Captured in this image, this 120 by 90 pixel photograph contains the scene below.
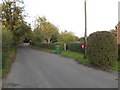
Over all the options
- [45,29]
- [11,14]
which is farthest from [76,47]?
[45,29]

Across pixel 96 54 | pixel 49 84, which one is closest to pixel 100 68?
pixel 96 54

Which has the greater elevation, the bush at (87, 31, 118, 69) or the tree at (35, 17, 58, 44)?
the tree at (35, 17, 58, 44)

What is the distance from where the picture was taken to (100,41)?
35.7ft

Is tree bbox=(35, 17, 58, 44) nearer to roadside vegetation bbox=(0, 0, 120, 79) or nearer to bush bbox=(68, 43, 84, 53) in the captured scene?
roadside vegetation bbox=(0, 0, 120, 79)

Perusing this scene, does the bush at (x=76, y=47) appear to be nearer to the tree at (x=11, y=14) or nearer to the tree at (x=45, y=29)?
the tree at (x=11, y=14)

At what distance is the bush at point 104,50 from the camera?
10664 millimetres

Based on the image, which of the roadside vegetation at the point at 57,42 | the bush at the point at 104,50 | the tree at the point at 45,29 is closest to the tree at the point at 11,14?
the roadside vegetation at the point at 57,42

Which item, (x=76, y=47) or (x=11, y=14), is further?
(x=11, y=14)

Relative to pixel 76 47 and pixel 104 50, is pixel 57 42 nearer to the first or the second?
pixel 76 47

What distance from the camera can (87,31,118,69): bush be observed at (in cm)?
1066

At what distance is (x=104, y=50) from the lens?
1074cm

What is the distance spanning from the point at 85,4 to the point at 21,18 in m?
21.0

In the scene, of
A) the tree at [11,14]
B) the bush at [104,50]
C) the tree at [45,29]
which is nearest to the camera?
the bush at [104,50]

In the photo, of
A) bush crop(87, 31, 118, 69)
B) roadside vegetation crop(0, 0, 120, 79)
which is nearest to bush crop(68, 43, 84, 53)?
roadside vegetation crop(0, 0, 120, 79)
